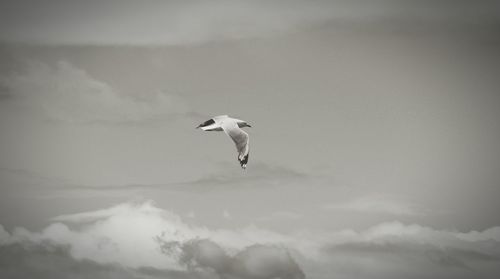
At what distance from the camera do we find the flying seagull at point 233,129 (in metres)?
25.8

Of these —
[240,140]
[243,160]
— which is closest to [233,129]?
[240,140]

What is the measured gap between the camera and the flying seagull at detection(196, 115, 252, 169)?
25.8 meters

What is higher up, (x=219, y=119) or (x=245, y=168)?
(x=219, y=119)

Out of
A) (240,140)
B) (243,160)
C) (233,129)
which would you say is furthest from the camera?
(233,129)

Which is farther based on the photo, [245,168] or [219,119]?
[219,119]

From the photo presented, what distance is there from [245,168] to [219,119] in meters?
2.86

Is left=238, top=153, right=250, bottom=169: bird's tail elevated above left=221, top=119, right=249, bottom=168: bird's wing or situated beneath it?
situated beneath

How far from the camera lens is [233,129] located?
86.4 ft

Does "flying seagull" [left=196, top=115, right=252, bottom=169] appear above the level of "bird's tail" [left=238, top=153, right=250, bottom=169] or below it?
above

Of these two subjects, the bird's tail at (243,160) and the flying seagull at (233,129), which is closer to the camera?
the bird's tail at (243,160)

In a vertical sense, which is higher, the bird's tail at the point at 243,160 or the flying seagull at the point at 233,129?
the flying seagull at the point at 233,129

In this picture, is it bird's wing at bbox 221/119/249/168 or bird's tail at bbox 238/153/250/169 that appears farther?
bird's wing at bbox 221/119/249/168

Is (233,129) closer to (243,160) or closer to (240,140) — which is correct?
(240,140)

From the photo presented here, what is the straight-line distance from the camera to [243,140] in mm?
25953
